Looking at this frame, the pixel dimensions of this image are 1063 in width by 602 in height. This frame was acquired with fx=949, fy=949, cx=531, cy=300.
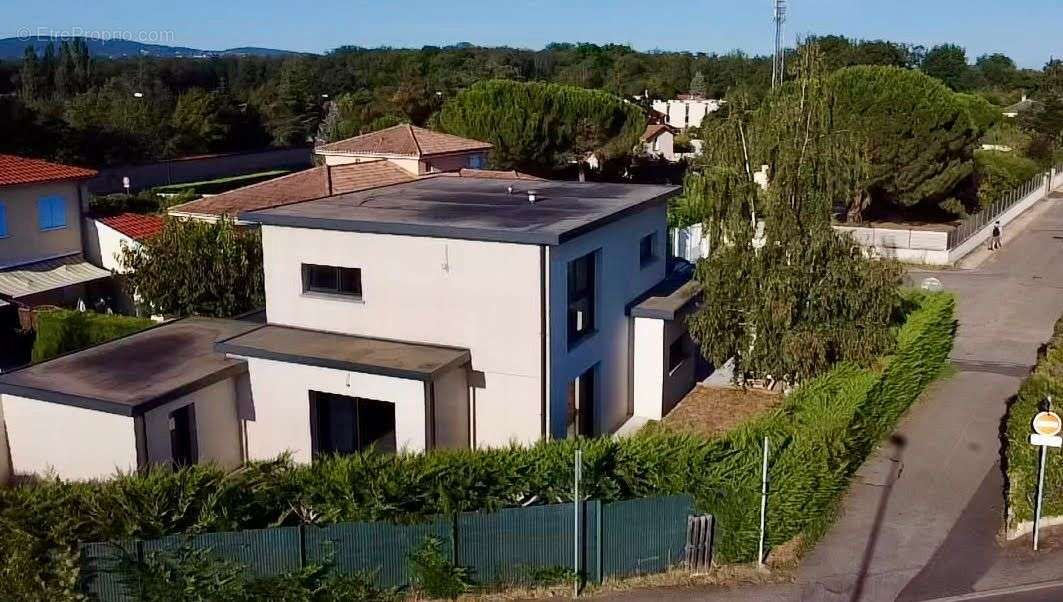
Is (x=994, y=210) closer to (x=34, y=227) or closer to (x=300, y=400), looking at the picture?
(x=300, y=400)

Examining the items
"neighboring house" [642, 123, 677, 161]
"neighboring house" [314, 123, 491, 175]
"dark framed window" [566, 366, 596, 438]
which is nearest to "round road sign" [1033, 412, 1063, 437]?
"dark framed window" [566, 366, 596, 438]

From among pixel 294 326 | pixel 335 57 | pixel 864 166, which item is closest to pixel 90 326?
pixel 294 326

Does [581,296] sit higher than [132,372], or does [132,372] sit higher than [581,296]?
[581,296]

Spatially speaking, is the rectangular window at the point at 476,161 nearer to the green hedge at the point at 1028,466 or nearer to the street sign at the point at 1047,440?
the green hedge at the point at 1028,466

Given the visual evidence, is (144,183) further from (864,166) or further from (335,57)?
(335,57)

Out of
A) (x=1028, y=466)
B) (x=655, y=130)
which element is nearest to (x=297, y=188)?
(x=1028, y=466)

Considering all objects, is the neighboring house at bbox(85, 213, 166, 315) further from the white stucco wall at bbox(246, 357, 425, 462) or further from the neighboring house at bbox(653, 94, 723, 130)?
the neighboring house at bbox(653, 94, 723, 130)

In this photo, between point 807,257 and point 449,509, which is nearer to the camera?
point 449,509
